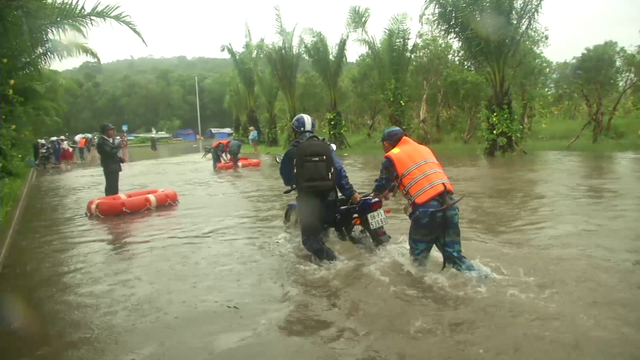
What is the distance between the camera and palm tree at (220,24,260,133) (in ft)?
121

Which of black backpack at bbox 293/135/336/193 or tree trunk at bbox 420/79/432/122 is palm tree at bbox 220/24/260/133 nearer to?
tree trunk at bbox 420/79/432/122

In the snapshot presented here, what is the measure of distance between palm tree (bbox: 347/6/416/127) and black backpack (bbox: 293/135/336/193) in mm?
21172

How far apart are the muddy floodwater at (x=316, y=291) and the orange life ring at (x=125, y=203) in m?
0.30

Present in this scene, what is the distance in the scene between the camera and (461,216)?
9148 mm

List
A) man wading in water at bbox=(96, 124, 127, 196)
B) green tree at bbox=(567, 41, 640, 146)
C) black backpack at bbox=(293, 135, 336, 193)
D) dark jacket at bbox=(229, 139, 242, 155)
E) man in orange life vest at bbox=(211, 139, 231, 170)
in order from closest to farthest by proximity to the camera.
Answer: black backpack at bbox=(293, 135, 336, 193) < man wading in water at bbox=(96, 124, 127, 196) < dark jacket at bbox=(229, 139, 242, 155) < man in orange life vest at bbox=(211, 139, 231, 170) < green tree at bbox=(567, 41, 640, 146)

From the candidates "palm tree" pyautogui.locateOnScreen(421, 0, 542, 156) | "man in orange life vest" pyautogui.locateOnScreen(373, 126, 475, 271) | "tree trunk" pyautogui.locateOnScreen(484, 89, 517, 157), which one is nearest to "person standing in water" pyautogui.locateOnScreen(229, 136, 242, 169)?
"palm tree" pyautogui.locateOnScreen(421, 0, 542, 156)

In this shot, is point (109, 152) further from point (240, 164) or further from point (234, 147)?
point (240, 164)

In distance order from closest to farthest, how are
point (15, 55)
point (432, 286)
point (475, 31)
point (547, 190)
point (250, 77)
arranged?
point (432, 286), point (15, 55), point (547, 190), point (475, 31), point (250, 77)

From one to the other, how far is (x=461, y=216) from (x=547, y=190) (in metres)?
3.37

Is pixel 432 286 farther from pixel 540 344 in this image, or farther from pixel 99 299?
pixel 99 299

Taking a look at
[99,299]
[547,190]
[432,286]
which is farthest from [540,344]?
[547,190]

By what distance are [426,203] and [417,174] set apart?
295 mm

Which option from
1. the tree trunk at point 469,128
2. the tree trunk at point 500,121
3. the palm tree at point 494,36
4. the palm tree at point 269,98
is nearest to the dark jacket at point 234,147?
the palm tree at point 494,36

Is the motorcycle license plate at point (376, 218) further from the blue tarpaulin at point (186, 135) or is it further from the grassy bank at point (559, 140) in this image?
the blue tarpaulin at point (186, 135)
